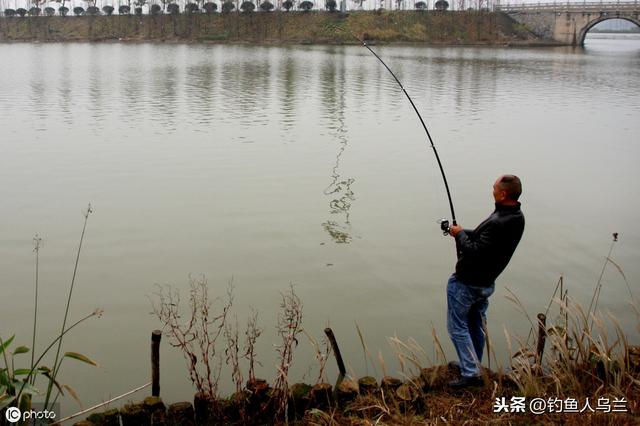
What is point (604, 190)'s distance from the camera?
12641mm

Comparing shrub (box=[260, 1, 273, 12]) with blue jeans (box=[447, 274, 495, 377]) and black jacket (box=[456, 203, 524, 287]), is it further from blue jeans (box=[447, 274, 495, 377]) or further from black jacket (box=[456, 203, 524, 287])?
black jacket (box=[456, 203, 524, 287])

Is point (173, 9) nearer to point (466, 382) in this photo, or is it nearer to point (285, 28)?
point (285, 28)

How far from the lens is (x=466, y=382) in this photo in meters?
5.08

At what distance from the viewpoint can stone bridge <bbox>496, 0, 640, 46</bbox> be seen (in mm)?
86188

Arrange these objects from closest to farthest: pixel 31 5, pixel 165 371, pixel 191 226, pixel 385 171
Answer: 1. pixel 165 371
2. pixel 191 226
3. pixel 385 171
4. pixel 31 5

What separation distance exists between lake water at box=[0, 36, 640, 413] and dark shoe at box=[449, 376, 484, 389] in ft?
3.03

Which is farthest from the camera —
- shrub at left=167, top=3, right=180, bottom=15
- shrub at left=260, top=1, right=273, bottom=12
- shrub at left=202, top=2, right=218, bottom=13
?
shrub at left=167, top=3, right=180, bottom=15

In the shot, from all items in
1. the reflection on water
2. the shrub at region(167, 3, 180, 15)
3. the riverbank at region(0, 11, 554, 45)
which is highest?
the shrub at region(167, 3, 180, 15)

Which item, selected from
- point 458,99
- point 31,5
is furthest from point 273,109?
point 31,5

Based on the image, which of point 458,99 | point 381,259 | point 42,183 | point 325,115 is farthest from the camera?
point 458,99

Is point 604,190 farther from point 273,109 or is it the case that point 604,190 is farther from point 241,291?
point 273,109

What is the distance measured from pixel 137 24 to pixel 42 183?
95.1 metres

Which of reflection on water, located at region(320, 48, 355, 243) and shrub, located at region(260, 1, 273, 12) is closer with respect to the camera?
reflection on water, located at region(320, 48, 355, 243)

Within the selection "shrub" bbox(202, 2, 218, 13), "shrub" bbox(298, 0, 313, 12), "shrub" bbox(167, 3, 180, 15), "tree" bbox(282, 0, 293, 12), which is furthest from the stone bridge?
"shrub" bbox(167, 3, 180, 15)
